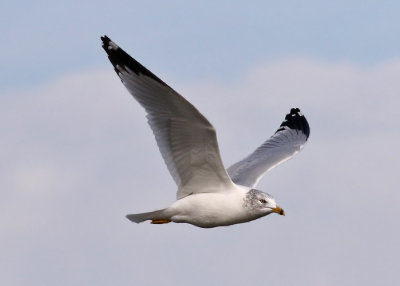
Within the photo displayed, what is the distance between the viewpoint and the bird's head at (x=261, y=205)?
35.1 ft

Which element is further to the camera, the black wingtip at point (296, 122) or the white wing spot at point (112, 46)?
the black wingtip at point (296, 122)

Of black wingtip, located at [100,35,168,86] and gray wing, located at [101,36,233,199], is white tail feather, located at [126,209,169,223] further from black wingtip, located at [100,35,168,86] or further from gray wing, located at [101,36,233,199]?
black wingtip, located at [100,35,168,86]

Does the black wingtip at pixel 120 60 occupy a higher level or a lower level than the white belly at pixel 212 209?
higher

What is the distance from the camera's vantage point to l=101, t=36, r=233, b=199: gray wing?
33.0 feet

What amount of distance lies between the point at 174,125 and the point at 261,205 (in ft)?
4.73

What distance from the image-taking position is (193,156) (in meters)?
10.6

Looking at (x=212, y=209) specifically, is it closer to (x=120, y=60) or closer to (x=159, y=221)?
(x=159, y=221)

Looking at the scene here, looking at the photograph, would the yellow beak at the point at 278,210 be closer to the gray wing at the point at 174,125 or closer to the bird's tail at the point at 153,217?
the gray wing at the point at 174,125

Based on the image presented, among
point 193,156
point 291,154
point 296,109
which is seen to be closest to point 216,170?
point 193,156

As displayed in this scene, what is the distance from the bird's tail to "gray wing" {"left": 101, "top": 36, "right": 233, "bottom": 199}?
2.00ft

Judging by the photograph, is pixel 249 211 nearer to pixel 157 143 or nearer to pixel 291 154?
pixel 157 143

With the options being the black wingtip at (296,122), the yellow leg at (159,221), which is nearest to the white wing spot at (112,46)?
the yellow leg at (159,221)

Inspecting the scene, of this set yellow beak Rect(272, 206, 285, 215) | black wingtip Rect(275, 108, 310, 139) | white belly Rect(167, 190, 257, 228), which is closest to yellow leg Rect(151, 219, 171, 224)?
white belly Rect(167, 190, 257, 228)

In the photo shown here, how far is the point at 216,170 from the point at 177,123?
854mm
